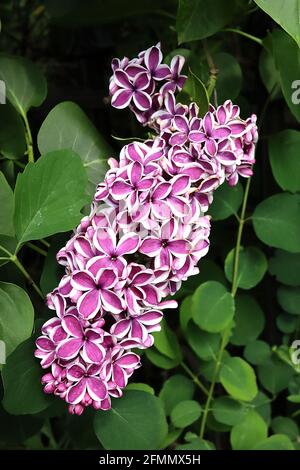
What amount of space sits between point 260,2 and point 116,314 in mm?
294

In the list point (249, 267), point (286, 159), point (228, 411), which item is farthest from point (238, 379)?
point (286, 159)

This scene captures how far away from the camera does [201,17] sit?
623mm

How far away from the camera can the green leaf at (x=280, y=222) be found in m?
0.76

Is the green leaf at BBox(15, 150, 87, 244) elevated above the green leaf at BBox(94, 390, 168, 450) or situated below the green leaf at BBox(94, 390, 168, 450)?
above

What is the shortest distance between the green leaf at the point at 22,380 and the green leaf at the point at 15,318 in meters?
0.03

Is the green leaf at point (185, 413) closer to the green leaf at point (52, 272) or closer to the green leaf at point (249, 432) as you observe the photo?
the green leaf at point (249, 432)

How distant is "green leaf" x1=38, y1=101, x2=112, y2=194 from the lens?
2.14ft

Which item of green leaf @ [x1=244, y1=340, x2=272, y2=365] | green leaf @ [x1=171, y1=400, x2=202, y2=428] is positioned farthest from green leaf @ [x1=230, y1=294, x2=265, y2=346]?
green leaf @ [x1=171, y1=400, x2=202, y2=428]

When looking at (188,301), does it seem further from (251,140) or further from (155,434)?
(251,140)

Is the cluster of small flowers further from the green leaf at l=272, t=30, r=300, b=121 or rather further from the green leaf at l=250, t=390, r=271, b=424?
the green leaf at l=250, t=390, r=271, b=424

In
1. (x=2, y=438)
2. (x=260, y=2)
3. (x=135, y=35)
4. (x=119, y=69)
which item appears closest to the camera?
(x=260, y=2)

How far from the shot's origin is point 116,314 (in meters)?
0.53

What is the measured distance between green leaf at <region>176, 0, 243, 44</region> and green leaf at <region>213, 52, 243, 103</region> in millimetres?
106

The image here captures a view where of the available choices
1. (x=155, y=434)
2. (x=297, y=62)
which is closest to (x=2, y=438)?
(x=155, y=434)
